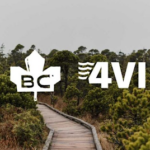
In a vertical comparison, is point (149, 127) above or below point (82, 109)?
above

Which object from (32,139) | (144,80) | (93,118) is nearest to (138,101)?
(32,139)

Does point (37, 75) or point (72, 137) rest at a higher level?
point (37, 75)

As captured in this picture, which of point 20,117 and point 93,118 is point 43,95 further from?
point 20,117

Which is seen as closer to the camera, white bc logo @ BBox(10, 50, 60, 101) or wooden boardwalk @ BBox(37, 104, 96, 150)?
wooden boardwalk @ BBox(37, 104, 96, 150)

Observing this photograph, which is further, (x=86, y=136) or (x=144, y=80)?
(x=144, y=80)

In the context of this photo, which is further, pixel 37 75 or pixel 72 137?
pixel 37 75

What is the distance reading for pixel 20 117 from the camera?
25.4 ft

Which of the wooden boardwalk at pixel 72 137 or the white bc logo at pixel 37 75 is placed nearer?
the wooden boardwalk at pixel 72 137

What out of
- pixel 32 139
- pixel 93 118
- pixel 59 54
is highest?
pixel 59 54

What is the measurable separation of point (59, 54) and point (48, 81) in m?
3.70

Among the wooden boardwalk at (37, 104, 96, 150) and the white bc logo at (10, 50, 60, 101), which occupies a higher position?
the white bc logo at (10, 50, 60, 101)

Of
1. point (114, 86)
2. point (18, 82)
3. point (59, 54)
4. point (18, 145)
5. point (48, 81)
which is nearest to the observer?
point (18, 145)

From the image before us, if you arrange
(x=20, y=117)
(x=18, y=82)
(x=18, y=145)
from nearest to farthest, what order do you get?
(x=18, y=145) → (x=20, y=117) → (x=18, y=82)

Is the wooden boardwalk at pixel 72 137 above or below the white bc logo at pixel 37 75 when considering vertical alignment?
below
